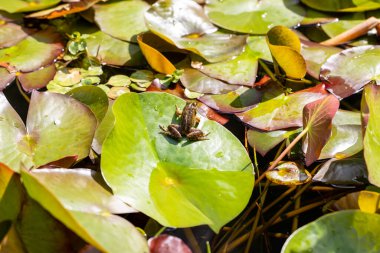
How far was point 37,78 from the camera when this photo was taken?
2689 millimetres

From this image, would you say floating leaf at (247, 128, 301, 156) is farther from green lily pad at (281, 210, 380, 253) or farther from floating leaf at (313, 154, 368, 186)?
green lily pad at (281, 210, 380, 253)

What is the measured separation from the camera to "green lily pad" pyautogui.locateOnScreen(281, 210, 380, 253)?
1.73 m

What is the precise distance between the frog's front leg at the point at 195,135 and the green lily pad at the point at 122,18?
949 millimetres

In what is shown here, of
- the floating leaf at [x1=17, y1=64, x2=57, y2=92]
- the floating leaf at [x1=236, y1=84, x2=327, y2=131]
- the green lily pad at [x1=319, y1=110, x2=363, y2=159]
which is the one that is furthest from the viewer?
the floating leaf at [x1=17, y1=64, x2=57, y2=92]

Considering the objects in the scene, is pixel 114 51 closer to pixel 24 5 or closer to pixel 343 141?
pixel 24 5

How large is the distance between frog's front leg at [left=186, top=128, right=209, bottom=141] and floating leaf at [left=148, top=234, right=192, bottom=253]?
56 cm

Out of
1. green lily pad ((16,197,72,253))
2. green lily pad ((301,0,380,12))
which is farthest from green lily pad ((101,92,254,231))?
green lily pad ((301,0,380,12))

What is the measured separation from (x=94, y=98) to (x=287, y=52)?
937 mm

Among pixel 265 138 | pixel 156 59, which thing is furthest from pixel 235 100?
pixel 156 59

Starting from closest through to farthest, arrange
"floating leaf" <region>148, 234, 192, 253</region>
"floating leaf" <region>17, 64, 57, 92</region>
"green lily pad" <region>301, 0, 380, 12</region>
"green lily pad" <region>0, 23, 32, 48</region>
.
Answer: "floating leaf" <region>148, 234, 192, 253</region> < "floating leaf" <region>17, 64, 57, 92</region> < "green lily pad" <region>0, 23, 32, 48</region> < "green lily pad" <region>301, 0, 380, 12</region>

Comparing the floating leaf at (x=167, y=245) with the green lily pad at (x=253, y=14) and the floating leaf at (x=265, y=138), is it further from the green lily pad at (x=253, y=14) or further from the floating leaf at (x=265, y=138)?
the green lily pad at (x=253, y=14)

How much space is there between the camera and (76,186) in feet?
5.92

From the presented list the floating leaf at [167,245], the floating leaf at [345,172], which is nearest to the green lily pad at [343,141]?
the floating leaf at [345,172]

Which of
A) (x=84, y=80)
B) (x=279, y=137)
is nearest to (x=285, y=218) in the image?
(x=279, y=137)
